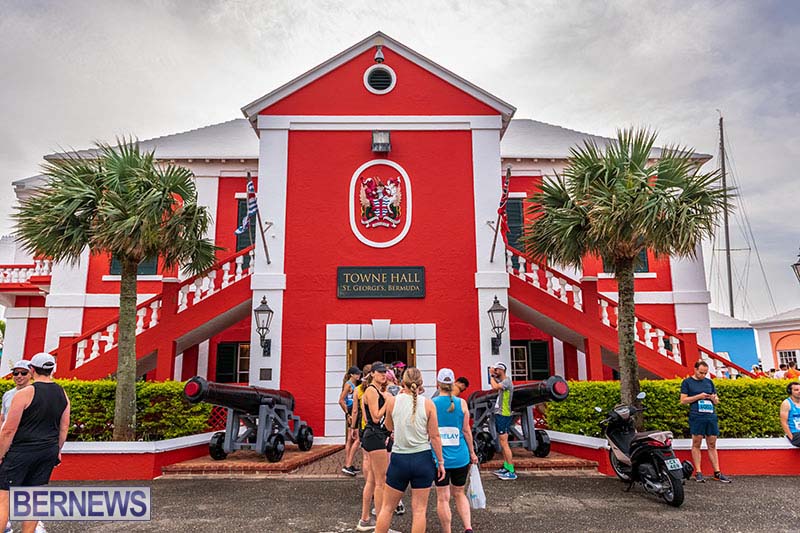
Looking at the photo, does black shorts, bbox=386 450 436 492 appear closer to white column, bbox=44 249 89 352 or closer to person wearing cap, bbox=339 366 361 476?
person wearing cap, bbox=339 366 361 476

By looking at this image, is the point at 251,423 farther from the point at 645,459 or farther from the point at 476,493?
the point at 645,459

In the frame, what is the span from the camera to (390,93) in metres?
12.9

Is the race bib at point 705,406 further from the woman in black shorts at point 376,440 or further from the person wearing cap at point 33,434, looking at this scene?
the person wearing cap at point 33,434

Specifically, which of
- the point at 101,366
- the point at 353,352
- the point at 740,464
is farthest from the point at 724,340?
the point at 101,366

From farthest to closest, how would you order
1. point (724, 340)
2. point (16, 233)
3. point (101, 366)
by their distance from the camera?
point (724, 340) → point (101, 366) → point (16, 233)

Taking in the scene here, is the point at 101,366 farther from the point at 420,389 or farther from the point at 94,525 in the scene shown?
the point at 420,389

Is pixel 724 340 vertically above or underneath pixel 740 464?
above

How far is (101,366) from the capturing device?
11000 millimetres

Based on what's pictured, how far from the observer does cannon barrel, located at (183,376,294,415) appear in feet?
25.7

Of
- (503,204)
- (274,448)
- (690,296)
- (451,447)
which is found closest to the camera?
(451,447)

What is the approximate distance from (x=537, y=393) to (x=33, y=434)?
687cm

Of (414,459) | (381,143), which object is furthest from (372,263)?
(414,459)

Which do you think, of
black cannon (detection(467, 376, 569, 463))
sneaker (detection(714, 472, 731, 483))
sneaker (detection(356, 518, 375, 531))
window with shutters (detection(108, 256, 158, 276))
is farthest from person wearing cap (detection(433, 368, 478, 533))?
window with shutters (detection(108, 256, 158, 276))

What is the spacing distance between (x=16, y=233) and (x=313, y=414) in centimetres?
671
